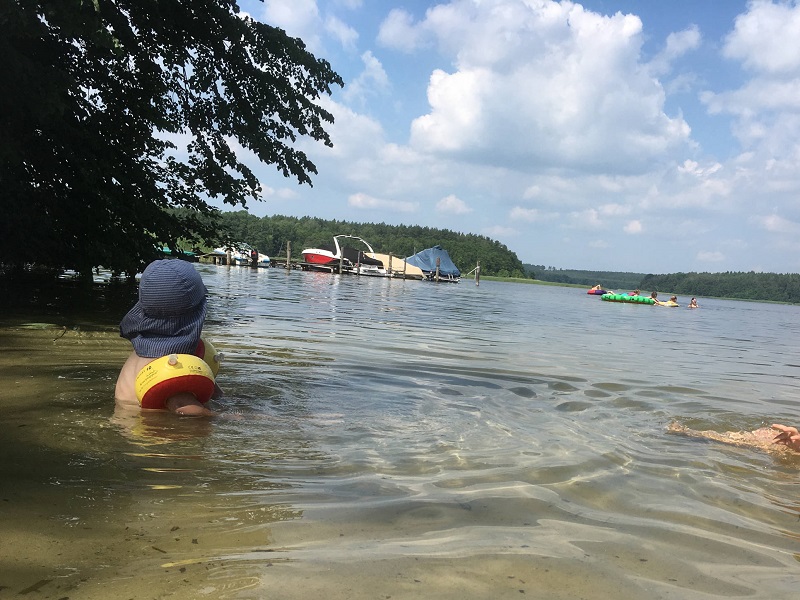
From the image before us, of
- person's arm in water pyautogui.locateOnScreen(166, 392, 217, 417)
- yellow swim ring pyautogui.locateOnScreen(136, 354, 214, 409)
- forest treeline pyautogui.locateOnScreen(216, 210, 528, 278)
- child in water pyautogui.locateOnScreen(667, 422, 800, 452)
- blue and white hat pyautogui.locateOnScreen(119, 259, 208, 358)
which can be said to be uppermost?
forest treeline pyautogui.locateOnScreen(216, 210, 528, 278)

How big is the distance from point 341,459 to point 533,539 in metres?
1.40

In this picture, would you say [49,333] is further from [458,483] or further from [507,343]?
[507,343]

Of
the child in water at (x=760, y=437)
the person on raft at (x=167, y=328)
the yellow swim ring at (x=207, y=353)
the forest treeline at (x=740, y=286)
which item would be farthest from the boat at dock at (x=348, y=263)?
the forest treeline at (x=740, y=286)

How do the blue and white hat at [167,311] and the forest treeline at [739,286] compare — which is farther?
the forest treeline at [739,286]

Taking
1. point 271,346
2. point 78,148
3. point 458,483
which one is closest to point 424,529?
point 458,483

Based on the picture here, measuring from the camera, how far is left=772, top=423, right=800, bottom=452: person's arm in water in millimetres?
4527

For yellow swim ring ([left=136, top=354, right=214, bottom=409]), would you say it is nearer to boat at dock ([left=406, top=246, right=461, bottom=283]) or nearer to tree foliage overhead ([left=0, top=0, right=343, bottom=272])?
tree foliage overhead ([left=0, top=0, right=343, bottom=272])

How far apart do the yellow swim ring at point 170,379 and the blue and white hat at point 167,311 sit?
0.62 ft

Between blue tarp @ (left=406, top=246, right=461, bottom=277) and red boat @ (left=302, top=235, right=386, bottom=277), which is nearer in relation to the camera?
red boat @ (left=302, top=235, right=386, bottom=277)

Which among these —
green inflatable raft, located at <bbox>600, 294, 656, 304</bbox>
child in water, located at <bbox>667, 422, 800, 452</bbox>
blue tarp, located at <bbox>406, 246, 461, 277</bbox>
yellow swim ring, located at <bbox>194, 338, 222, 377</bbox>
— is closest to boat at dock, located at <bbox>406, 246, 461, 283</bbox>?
blue tarp, located at <bbox>406, 246, 461, 277</bbox>

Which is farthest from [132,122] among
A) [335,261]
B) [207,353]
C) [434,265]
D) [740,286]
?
[740,286]

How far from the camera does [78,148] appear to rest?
992cm

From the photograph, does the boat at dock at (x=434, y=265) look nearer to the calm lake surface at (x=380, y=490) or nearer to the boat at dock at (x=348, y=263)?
the boat at dock at (x=348, y=263)

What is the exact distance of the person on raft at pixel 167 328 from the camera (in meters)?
4.18
